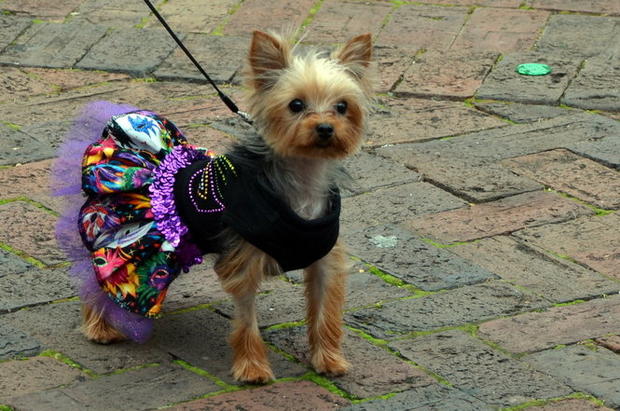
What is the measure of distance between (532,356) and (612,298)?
1.97ft

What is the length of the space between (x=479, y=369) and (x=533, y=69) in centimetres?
325

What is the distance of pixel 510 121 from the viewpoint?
6223mm

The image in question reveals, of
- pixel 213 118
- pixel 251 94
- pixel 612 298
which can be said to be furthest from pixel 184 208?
pixel 213 118

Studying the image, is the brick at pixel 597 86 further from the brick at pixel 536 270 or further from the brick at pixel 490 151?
the brick at pixel 536 270

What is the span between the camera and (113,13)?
7.73m

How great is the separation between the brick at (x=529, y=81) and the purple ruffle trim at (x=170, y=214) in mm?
2928

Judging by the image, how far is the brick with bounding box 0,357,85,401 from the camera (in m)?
3.82

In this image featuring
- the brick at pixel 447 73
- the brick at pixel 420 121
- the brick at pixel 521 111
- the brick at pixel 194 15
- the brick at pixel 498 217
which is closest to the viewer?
the brick at pixel 498 217

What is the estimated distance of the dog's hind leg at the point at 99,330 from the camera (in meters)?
4.18

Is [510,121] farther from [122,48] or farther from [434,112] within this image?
[122,48]

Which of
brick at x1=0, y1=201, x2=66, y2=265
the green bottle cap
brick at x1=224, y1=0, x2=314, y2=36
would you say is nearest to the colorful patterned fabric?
brick at x1=0, y1=201, x2=66, y2=265

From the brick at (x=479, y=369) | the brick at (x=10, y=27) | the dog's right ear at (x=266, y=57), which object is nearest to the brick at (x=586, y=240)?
the brick at (x=479, y=369)

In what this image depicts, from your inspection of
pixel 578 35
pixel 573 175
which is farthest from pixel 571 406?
pixel 578 35

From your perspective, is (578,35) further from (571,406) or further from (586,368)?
(571,406)
